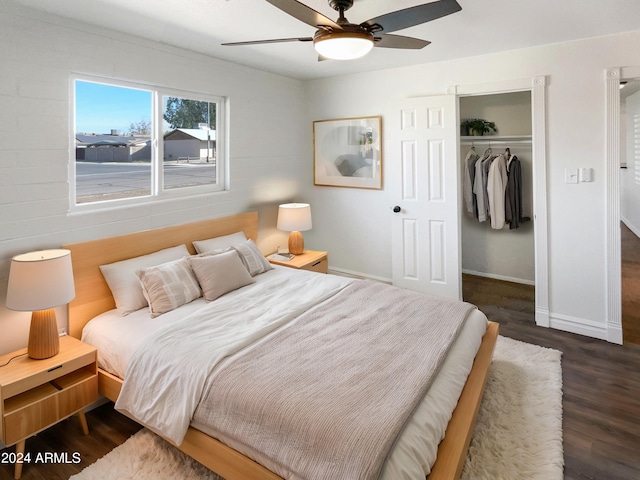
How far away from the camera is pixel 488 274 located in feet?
16.7

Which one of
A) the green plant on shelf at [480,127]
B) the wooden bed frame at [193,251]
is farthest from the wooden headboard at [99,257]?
the green plant on shelf at [480,127]

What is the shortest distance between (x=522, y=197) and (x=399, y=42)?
3159 mm

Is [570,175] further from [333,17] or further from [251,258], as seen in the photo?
[251,258]

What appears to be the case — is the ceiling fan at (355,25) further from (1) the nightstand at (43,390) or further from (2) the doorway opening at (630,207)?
(2) the doorway opening at (630,207)

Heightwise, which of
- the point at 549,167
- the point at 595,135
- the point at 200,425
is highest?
the point at 595,135

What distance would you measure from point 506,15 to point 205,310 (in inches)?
108

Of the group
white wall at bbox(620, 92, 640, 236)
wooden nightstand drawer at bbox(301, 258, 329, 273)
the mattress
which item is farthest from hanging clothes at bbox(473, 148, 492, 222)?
white wall at bbox(620, 92, 640, 236)

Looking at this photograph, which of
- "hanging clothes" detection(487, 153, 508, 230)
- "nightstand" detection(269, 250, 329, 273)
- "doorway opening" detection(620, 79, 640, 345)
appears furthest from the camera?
"hanging clothes" detection(487, 153, 508, 230)

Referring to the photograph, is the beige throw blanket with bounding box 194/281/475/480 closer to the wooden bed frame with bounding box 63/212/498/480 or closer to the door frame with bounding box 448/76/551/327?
the wooden bed frame with bounding box 63/212/498/480

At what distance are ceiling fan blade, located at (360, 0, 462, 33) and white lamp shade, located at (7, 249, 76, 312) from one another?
2.07m

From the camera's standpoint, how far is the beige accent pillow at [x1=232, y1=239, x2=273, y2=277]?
10.9 feet

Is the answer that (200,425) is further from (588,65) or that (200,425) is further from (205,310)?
(588,65)

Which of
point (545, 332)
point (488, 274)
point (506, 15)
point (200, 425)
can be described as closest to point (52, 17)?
point (200, 425)

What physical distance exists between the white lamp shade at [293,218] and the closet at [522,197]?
→ 2.02 m
